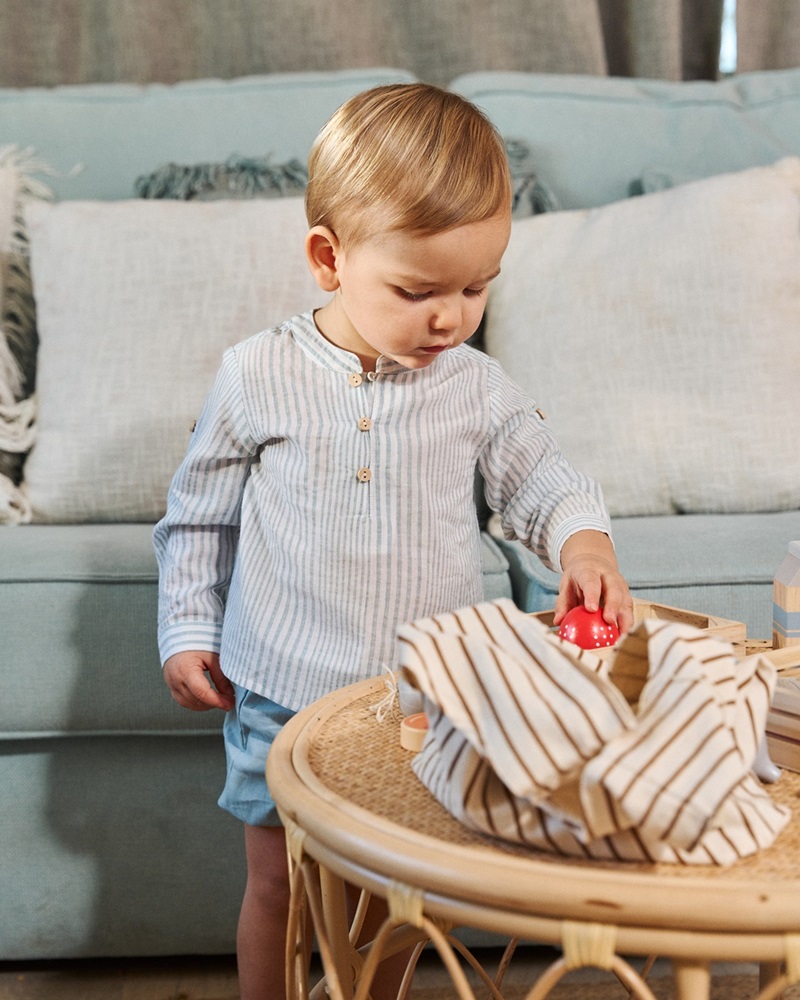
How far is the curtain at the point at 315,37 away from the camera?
1.99 metres

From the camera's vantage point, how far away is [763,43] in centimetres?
211

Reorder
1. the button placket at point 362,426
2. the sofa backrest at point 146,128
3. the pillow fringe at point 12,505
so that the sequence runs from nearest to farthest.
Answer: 1. the button placket at point 362,426
2. the pillow fringe at point 12,505
3. the sofa backrest at point 146,128

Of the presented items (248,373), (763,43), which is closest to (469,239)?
(248,373)

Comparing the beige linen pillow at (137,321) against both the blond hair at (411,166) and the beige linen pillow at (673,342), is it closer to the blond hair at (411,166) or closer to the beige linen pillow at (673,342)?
the beige linen pillow at (673,342)

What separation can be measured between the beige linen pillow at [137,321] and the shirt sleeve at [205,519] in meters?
0.37

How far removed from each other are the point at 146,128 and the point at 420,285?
Answer: 1.01m

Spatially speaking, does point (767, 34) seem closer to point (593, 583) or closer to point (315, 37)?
point (315, 37)

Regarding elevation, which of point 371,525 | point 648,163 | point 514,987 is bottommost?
point 514,987

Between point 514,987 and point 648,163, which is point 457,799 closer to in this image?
point 514,987

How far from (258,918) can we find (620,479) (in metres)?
0.66

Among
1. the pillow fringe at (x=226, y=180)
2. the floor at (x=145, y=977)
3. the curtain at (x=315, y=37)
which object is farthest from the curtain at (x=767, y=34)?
Result: the floor at (x=145, y=977)

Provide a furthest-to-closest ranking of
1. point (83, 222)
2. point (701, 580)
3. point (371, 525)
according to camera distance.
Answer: point (83, 222) < point (701, 580) < point (371, 525)

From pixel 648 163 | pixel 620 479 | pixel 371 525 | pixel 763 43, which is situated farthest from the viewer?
pixel 763 43

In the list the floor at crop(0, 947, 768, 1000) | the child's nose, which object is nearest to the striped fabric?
the child's nose
